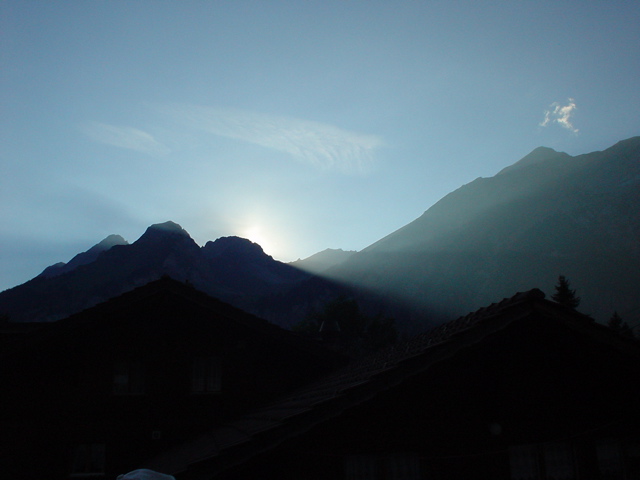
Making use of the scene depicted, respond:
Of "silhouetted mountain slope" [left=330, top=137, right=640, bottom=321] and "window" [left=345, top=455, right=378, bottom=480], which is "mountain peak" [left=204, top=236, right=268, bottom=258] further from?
"window" [left=345, top=455, right=378, bottom=480]

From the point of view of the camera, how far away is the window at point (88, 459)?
13875 mm

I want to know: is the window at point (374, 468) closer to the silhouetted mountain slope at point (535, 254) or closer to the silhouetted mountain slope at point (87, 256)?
the silhouetted mountain slope at point (535, 254)

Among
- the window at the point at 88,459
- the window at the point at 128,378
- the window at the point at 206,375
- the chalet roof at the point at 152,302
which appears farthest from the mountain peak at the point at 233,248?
the window at the point at 88,459

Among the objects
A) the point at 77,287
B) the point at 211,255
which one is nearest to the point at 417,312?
the point at 211,255

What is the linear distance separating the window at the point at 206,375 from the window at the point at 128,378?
147 cm

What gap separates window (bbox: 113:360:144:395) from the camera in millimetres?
14531

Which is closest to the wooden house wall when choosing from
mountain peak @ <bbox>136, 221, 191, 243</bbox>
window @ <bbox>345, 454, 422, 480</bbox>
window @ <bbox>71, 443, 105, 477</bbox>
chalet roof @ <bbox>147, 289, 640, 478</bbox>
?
window @ <bbox>345, 454, 422, 480</bbox>

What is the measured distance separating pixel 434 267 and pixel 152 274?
94126mm

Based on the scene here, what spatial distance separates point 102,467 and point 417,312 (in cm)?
12714

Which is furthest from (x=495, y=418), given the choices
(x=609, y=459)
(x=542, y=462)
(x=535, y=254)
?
(x=535, y=254)

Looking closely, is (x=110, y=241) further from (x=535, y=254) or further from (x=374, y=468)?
(x=374, y=468)

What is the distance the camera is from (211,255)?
157375mm

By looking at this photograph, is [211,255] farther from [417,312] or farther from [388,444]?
[388,444]

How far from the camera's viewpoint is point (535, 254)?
163000 mm
